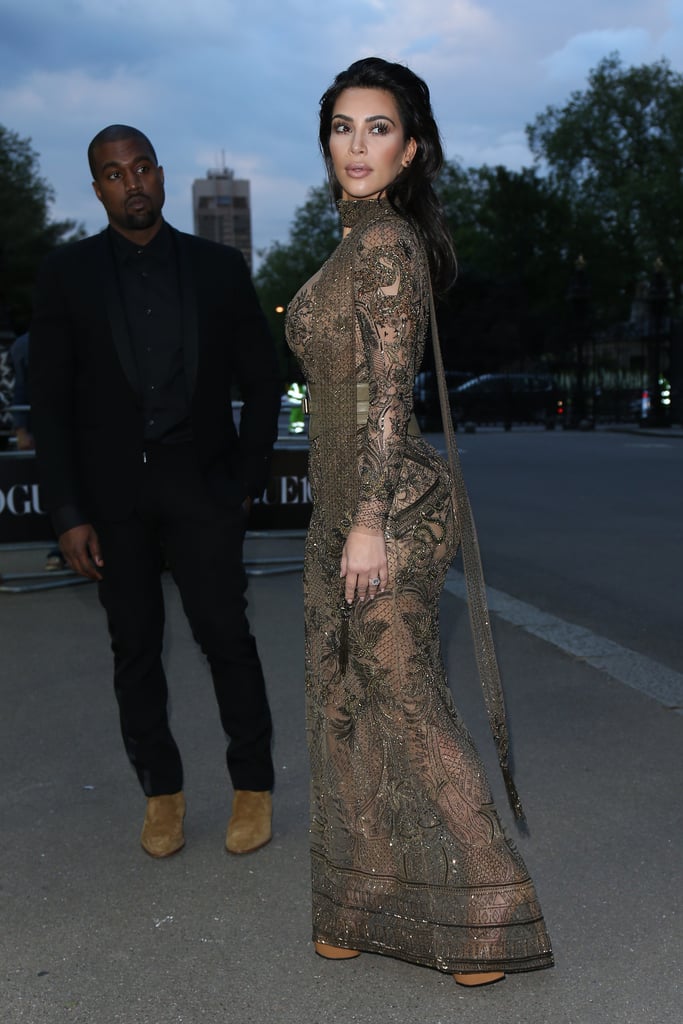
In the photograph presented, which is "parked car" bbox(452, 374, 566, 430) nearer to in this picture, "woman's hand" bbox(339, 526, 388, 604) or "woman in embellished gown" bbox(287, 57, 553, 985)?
"woman in embellished gown" bbox(287, 57, 553, 985)

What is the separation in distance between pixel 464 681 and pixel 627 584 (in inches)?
122

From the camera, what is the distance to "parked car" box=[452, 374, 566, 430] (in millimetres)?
40375

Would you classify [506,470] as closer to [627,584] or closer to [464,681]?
[627,584]

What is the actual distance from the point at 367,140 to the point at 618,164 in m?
64.4

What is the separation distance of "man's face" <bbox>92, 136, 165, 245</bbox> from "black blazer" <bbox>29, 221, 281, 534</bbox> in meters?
0.10

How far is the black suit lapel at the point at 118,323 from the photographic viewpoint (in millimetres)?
3688

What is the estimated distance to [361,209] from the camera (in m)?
2.96

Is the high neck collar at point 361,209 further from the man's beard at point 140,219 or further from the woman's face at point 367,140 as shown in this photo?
the man's beard at point 140,219

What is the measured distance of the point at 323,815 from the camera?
3117 millimetres

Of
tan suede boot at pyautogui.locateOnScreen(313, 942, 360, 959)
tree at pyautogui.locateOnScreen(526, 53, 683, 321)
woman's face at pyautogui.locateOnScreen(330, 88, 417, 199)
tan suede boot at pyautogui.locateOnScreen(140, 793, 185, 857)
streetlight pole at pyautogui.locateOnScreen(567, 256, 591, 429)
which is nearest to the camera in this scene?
woman's face at pyautogui.locateOnScreen(330, 88, 417, 199)

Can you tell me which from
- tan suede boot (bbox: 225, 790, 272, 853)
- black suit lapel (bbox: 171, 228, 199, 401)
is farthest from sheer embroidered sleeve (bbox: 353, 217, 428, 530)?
tan suede boot (bbox: 225, 790, 272, 853)

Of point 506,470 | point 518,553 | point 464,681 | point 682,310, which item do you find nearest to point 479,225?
point 682,310

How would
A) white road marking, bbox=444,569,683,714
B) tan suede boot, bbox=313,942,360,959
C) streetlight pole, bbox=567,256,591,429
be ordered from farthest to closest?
1. streetlight pole, bbox=567,256,591,429
2. white road marking, bbox=444,569,683,714
3. tan suede boot, bbox=313,942,360,959
